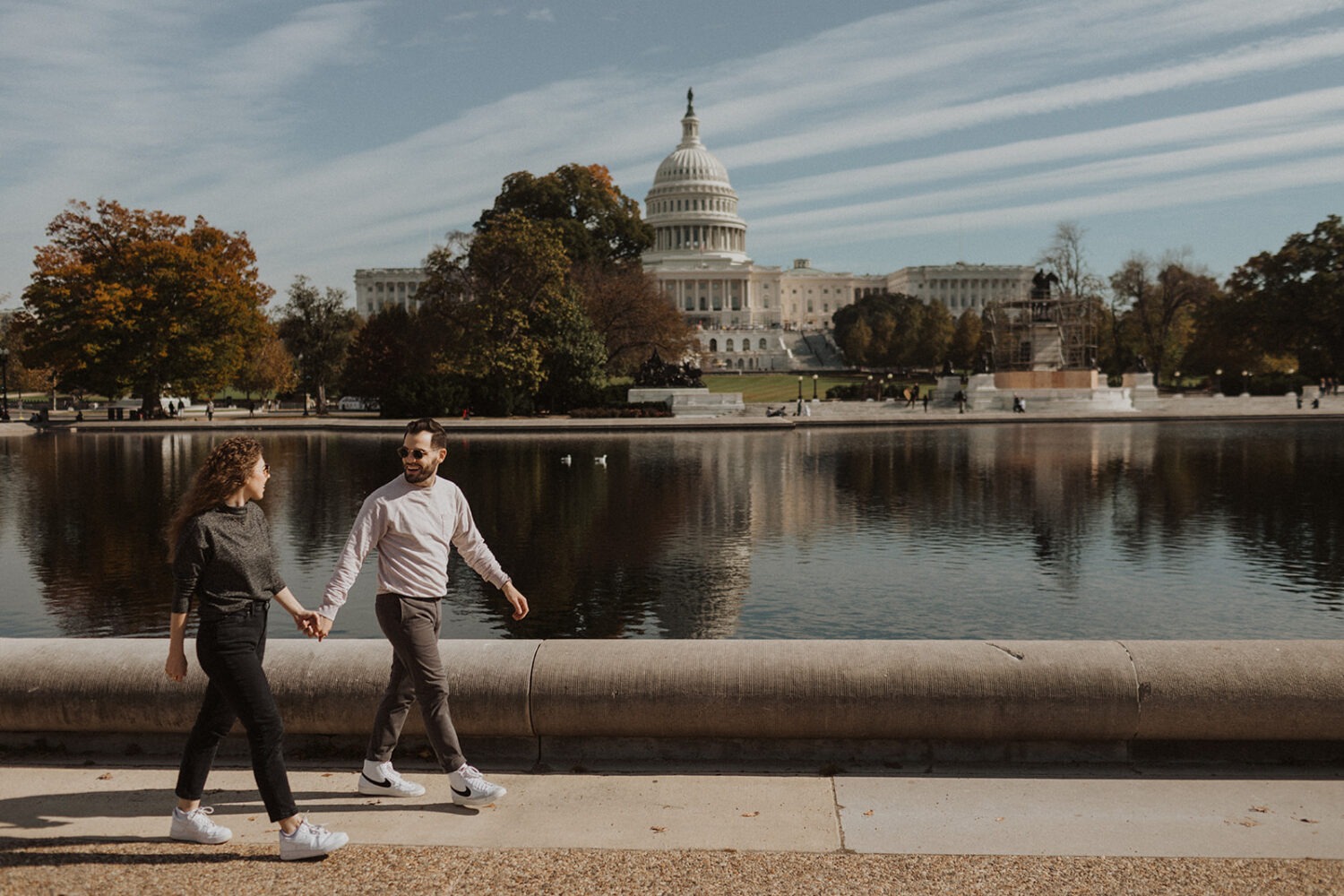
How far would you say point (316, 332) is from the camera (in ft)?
251

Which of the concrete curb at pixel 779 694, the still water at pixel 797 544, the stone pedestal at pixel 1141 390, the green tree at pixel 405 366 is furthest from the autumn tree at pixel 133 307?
the concrete curb at pixel 779 694

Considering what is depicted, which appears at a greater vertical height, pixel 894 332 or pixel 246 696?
pixel 894 332

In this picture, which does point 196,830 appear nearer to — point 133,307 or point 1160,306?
point 133,307

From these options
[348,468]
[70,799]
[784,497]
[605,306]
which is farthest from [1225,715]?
[605,306]

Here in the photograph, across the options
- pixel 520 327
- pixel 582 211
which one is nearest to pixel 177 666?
pixel 520 327

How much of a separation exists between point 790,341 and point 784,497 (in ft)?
457

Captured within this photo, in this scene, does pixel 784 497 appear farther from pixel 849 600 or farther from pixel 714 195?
pixel 714 195

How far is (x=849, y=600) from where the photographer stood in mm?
12250

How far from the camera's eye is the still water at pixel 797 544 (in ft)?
37.5

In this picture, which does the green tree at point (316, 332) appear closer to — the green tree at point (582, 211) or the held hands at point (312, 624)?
the green tree at point (582, 211)

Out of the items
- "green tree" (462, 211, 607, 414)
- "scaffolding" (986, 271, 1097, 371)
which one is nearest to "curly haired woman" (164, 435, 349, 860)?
"green tree" (462, 211, 607, 414)

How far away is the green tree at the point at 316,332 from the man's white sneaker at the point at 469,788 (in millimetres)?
71738

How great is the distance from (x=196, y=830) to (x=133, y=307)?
61.4m

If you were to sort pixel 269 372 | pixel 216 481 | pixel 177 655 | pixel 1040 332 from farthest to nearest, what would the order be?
pixel 269 372 → pixel 1040 332 → pixel 177 655 → pixel 216 481
